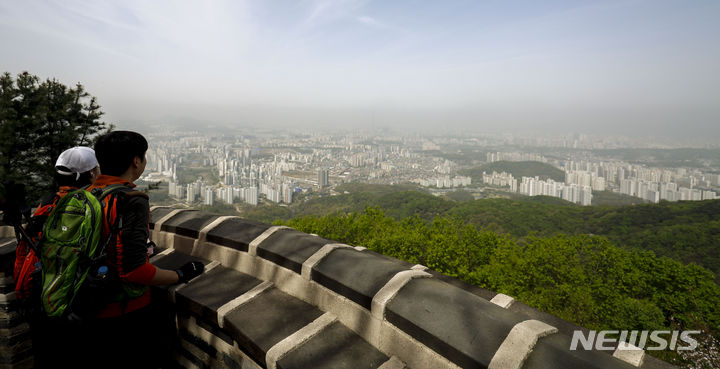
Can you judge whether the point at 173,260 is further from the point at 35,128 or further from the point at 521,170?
the point at 521,170

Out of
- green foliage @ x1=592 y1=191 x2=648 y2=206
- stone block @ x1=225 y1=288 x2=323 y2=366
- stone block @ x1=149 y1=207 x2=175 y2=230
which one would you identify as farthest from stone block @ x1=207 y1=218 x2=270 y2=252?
green foliage @ x1=592 y1=191 x2=648 y2=206

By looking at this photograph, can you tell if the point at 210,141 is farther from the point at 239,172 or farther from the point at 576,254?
the point at 576,254

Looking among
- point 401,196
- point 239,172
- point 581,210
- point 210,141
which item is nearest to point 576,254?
point 581,210

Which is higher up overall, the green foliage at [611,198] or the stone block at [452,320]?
the stone block at [452,320]

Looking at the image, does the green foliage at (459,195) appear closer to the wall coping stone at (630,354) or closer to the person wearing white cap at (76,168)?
the wall coping stone at (630,354)

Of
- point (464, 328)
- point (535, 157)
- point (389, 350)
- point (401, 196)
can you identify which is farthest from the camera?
point (535, 157)

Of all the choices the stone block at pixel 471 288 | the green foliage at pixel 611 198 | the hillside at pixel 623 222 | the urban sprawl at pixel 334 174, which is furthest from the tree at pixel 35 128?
the green foliage at pixel 611 198

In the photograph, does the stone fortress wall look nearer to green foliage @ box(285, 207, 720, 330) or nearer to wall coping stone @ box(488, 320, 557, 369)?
wall coping stone @ box(488, 320, 557, 369)
